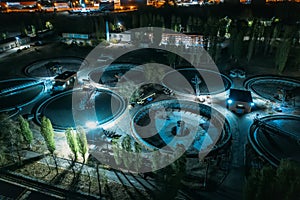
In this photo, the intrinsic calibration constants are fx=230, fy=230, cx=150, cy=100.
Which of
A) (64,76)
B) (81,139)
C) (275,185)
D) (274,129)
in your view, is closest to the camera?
(275,185)

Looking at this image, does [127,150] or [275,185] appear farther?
[127,150]

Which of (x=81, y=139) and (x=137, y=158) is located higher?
(x=81, y=139)

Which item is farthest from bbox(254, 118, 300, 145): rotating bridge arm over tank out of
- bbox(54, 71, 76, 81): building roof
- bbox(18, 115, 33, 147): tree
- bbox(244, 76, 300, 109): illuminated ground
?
bbox(54, 71, 76, 81): building roof

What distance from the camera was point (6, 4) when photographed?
9994cm

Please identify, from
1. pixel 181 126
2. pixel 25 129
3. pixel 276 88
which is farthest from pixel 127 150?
pixel 276 88

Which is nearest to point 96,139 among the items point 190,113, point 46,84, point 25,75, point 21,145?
point 21,145

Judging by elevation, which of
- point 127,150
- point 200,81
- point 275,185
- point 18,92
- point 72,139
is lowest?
point 18,92

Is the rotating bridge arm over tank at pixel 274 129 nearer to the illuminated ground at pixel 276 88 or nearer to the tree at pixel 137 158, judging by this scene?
the illuminated ground at pixel 276 88

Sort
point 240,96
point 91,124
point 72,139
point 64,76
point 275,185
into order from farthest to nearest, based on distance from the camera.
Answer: point 64,76, point 240,96, point 91,124, point 72,139, point 275,185

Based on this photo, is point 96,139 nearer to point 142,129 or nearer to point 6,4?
point 142,129

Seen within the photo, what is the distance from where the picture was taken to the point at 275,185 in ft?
41.4

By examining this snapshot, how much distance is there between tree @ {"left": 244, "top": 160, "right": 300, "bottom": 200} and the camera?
40.3 feet

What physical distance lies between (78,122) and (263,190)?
20884 mm

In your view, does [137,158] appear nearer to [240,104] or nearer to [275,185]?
[275,185]
